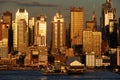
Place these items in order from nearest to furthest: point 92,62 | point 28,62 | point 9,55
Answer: point 92,62, point 28,62, point 9,55

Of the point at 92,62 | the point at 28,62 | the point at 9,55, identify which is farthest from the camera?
the point at 9,55

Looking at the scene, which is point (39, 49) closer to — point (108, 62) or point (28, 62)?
point (28, 62)

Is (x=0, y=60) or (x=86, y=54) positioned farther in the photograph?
(x=0, y=60)

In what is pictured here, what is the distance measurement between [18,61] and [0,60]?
483 cm

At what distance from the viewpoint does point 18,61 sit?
561ft

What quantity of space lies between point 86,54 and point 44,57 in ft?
45.8

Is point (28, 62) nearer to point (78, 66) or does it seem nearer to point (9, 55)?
point (9, 55)

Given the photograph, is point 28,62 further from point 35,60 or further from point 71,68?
point 71,68

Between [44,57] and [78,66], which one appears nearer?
[78,66]

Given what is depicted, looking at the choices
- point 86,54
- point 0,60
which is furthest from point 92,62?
point 0,60

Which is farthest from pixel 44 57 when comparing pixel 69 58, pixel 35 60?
pixel 69 58

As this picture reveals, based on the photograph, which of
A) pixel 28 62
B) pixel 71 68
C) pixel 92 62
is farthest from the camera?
pixel 28 62

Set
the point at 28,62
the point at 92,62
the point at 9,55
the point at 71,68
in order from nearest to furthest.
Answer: the point at 71,68, the point at 92,62, the point at 28,62, the point at 9,55

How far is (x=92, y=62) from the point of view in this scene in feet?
502
